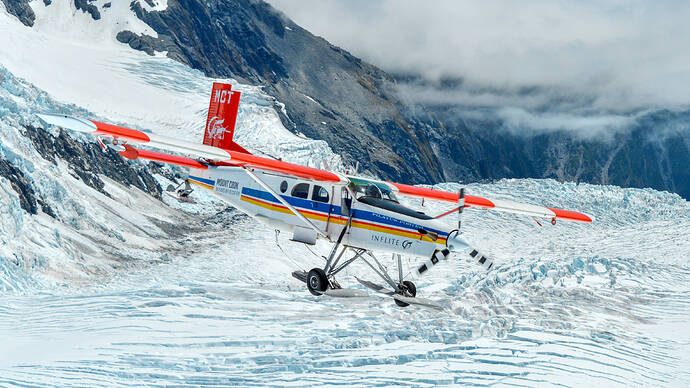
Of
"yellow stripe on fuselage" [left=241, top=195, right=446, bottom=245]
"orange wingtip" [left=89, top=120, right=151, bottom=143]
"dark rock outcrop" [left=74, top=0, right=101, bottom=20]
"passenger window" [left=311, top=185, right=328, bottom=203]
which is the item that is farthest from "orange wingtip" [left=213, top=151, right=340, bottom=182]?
"dark rock outcrop" [left=74, top=0, right=101, bottom=20]

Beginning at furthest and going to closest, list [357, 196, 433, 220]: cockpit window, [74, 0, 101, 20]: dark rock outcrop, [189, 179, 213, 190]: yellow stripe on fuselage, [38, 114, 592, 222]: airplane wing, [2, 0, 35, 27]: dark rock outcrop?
[74, 0, 101, 20]: dark rock outcrop
[2, 0, 35, 27]: dark rock outcrop
[189, 179, 213, 190]: yellow stripe on fuselage
[357, 196, 433, 220]: cockpit window
[38, 114, 592, 222]: airplane wing

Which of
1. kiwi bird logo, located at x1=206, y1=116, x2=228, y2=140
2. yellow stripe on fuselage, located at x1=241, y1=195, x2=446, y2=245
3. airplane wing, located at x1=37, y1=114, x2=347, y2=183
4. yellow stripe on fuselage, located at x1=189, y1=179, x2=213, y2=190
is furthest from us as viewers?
kiwi bird logo, located at x1=206, y1=116, x2=228, y2=140

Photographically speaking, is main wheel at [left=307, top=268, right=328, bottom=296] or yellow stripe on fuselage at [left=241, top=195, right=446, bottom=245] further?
main wheel at [left=307, top=268, right=328, bottom=296]

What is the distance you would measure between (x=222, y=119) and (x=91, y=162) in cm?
2826

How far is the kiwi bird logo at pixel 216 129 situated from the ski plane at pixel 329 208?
15.9 ft

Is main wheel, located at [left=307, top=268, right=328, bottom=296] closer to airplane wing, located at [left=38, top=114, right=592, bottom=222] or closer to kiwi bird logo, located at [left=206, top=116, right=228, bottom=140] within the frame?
airplane wing, located at [left=38, top=114, right=592, bottom=222]

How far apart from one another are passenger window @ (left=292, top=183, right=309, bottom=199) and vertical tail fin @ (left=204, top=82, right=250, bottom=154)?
695 centimetres

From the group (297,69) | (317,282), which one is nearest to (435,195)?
(317,282)

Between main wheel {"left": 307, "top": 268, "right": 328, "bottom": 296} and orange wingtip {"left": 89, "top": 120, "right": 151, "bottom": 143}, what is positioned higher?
orange wingtip {"left": 89, "top": 120, "right": 151, "bottom": 143}

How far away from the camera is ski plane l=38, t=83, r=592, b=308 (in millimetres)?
14938

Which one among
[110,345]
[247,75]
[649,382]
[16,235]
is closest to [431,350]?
[649,382]

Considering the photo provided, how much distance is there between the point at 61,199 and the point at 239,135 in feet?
125

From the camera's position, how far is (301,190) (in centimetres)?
1720

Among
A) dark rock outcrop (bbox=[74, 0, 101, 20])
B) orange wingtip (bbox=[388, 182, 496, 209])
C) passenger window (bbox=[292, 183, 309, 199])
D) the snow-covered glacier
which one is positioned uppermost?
dark rock outcrop (bbox=[74, 0, 101, 20])
